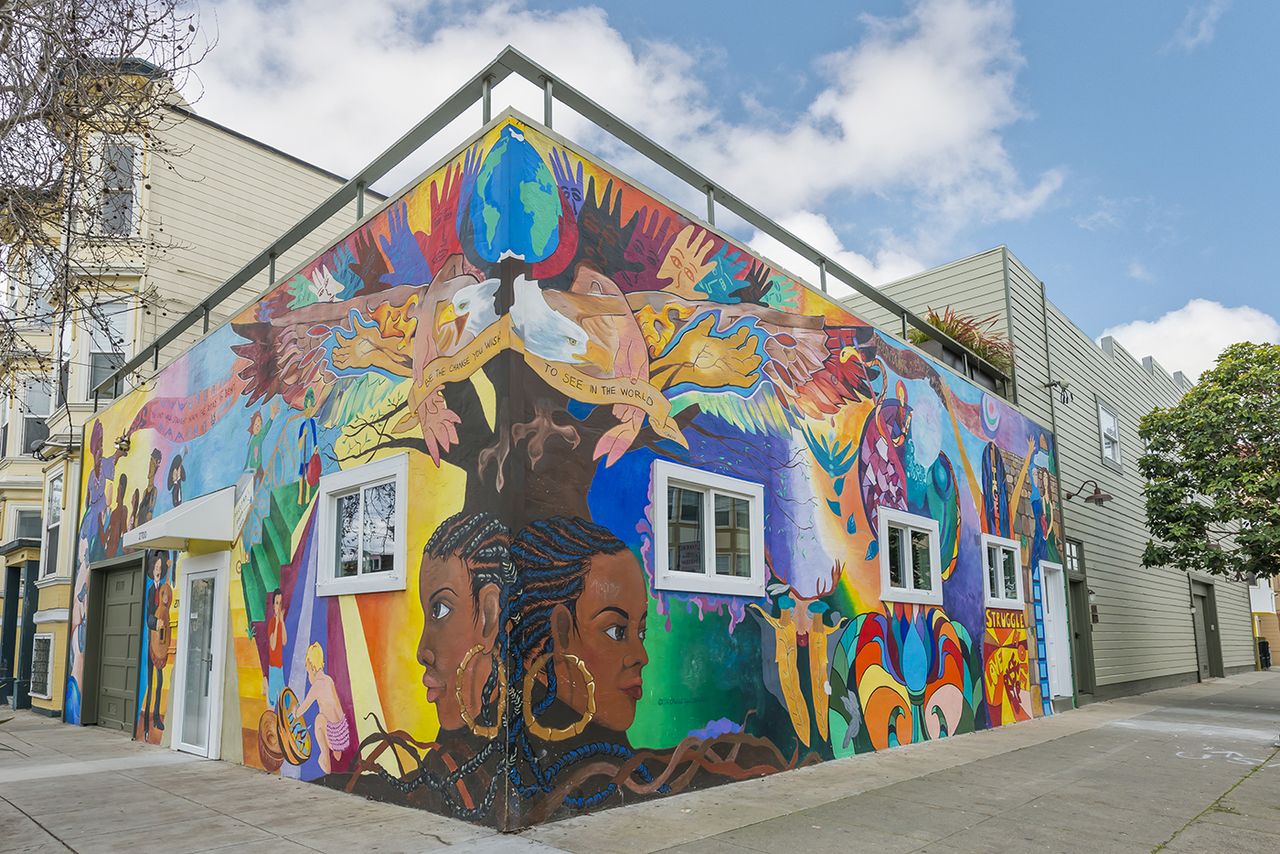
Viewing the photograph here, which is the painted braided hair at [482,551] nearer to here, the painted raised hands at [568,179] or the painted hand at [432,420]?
the painted hand at [432,420]

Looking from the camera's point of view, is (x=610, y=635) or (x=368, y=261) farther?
(x=368, y=261)

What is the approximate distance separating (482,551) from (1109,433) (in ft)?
58.3

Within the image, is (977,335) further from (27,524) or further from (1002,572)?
(27,524)

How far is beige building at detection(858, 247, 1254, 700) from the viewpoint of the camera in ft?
54.3

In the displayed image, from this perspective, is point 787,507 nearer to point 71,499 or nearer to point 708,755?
Answer: point 708,755

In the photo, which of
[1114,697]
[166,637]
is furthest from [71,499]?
A: [1114,697]

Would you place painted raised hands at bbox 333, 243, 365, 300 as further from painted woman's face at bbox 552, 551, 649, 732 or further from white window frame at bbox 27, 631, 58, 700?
white window frame at bbox 27, 631, 58, 700

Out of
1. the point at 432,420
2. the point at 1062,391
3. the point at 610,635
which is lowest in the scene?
the point at 610,635

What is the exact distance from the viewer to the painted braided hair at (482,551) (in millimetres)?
6148

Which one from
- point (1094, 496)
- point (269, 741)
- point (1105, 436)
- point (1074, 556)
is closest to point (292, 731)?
point (269, 741)

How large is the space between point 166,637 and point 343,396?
4993mm

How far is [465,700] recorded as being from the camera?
6.30 meters

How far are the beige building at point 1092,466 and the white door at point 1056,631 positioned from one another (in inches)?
7.9

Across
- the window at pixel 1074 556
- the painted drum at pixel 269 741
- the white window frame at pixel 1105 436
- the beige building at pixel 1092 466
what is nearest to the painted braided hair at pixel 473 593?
the painted drum at pixel 269 741
